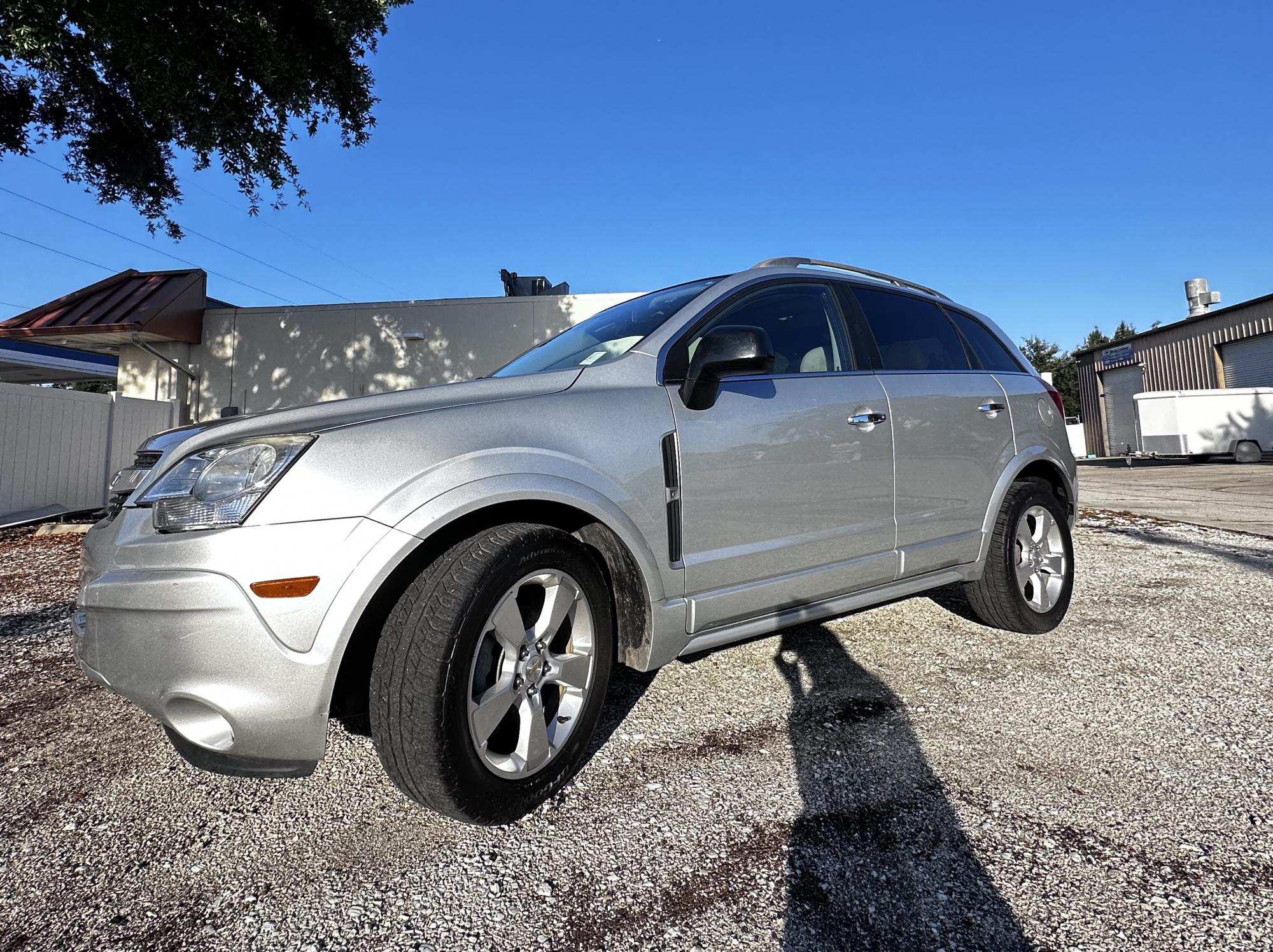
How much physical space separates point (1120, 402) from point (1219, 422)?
24.1 feet

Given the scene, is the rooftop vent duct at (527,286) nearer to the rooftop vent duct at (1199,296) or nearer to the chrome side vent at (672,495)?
the chrome side vent at (672,495)

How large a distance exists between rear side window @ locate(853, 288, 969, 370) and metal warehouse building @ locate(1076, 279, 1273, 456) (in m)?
20.8

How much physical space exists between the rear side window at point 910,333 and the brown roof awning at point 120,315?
13829 millimetres

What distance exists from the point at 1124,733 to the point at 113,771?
3366 millimetres

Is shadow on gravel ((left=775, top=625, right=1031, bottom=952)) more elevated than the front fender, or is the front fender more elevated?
the front fender

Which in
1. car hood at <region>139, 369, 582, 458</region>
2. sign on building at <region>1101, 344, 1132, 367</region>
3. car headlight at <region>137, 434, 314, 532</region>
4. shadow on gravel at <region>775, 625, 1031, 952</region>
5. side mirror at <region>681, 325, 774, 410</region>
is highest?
sign on building at <region>1101, 344, 1132, 367</region>

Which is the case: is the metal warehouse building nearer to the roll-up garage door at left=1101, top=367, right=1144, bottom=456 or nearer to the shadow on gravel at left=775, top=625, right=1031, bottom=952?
the roll-up garage door at left=1101, top=367, right=1144, bottom=456

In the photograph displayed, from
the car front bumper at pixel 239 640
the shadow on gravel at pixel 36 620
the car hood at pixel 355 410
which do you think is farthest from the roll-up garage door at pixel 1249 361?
the shadow on gravel at pixel 36 620

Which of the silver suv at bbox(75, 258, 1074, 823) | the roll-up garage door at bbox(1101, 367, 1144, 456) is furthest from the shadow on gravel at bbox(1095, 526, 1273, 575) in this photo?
the roll-up garage door at bbox(1101, 367, 1144, 456)

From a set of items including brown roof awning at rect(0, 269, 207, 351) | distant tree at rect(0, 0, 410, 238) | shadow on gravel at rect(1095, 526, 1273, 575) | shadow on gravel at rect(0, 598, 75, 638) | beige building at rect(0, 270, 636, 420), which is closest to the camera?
shadow on gravel at rect(0, 598, 75, 638)

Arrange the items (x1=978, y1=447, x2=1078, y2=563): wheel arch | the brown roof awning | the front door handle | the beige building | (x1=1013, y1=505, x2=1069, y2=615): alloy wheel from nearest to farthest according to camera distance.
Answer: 1. the front door handle
2. (x1=978, y1=447, x2=1078, y2=563): wheel arch
3. (x1=1013, y1=505, x2=1069, y2=615): alloy wheel
4. the brown roof awning
5. the beige building

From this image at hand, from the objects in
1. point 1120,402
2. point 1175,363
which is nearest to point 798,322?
point 1175,363

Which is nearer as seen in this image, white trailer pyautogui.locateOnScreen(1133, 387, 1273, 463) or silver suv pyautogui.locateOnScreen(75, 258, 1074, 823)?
silver suv pyautogui.locateOnScreen(75, 258, 1074, 823)

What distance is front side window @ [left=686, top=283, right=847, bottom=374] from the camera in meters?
2.66
